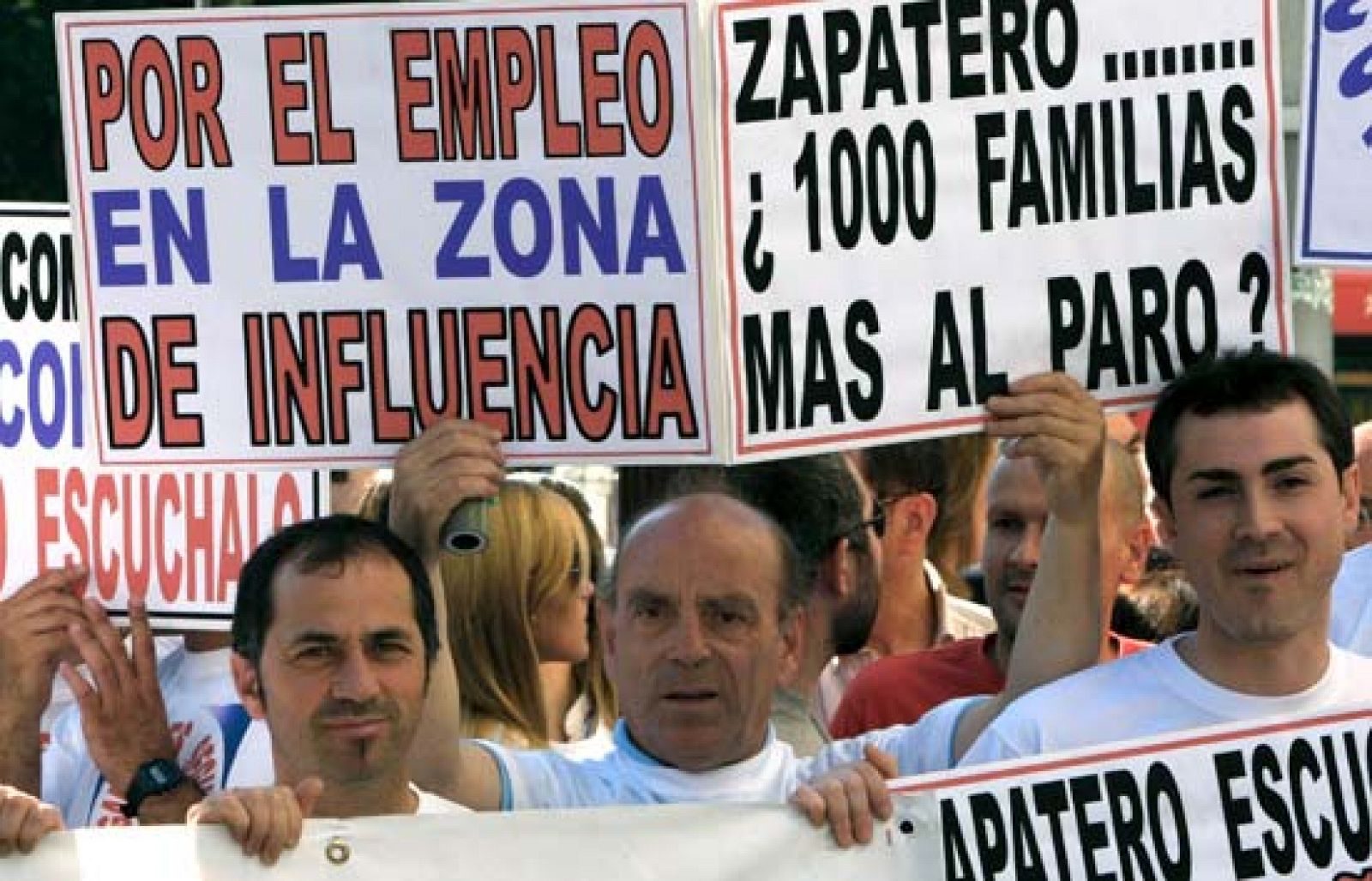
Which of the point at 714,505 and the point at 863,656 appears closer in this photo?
the point at 714,505

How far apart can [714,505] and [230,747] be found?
113 centimetres

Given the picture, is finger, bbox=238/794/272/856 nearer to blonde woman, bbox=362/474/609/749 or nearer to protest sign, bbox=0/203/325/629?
protest sign, bbox=0/203/325/629

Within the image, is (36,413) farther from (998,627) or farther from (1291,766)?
(1291,766)

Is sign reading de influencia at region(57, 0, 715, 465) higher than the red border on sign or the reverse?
higher

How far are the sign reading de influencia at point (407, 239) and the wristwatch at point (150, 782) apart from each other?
→ 2.31ft

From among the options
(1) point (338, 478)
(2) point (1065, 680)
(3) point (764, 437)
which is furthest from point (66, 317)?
(2) point (1065, 680)

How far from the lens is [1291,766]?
5492 millimetres

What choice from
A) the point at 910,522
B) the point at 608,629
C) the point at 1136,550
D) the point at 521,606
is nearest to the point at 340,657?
the point at 608,629

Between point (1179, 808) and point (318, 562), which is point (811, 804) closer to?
point (1179, 808)

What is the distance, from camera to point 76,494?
21.4 ft

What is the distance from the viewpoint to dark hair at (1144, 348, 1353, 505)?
5.57 meters

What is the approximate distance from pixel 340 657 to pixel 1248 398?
1437 mm

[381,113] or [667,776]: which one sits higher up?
[381,113]

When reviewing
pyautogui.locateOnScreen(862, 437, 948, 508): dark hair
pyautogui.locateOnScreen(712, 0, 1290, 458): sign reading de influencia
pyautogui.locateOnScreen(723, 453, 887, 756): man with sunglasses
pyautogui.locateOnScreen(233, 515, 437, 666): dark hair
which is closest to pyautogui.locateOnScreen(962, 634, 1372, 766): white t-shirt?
pyautogui.locateOnScreen(712, 0, 1290, 458): sign reading de influencia
